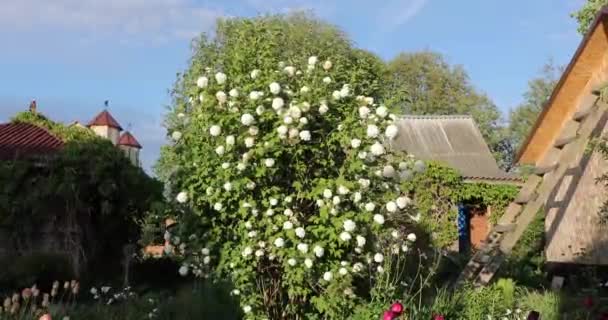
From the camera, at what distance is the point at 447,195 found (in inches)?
733

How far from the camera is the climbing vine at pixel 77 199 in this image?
42.3 feet

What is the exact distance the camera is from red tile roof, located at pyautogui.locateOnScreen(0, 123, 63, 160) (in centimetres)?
1515

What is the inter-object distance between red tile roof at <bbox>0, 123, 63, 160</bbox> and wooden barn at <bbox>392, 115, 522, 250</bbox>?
8261 mm

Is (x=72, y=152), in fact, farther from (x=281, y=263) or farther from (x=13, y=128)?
(x=281, y=263)

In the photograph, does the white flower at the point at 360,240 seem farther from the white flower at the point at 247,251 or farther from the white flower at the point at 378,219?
the white flower at the point at 247,251

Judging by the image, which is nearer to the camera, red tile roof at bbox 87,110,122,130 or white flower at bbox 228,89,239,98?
white flower at bbox 228,89,239,98

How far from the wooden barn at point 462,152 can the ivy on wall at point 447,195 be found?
0.24 metres

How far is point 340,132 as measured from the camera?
5992 millimetres

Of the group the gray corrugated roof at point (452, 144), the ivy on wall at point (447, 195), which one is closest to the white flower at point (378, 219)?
the ivy on wall at point (447, 195)

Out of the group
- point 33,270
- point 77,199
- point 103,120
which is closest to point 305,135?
point 33,270

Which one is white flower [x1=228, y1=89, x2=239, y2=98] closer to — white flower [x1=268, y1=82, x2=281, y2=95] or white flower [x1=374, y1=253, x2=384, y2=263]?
white flower [x1=268, y1=82, x2=281, y2=95]

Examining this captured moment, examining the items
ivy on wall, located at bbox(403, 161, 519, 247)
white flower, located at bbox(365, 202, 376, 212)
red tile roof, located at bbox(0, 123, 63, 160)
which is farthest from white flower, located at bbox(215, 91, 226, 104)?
ivy on wall, located at bbox(403, 161, 519, 247)

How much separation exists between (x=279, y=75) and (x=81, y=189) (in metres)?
7.93

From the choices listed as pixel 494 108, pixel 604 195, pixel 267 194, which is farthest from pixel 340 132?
pixel 494 108
